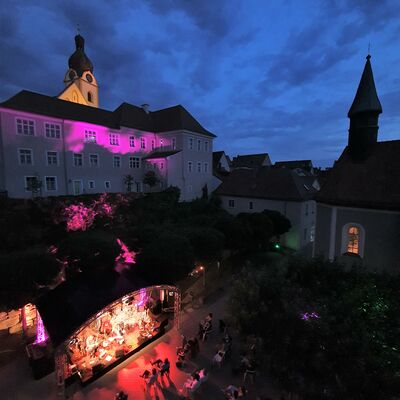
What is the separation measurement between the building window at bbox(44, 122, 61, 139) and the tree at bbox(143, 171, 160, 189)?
1202cm

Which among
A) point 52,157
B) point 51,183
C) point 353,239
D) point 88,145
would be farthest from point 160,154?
point 353,239

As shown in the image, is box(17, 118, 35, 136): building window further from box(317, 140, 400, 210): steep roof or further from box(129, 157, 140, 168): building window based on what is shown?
box(317, 140, 400, 210): steep roof

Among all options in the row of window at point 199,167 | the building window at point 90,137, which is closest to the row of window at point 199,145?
the row of window at point 199,167

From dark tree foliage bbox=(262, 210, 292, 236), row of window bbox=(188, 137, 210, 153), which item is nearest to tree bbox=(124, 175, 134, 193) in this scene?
row of window bbox=(188, 137, 210, 153)

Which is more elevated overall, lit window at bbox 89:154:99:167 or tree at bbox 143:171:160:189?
lit window at bbox 89:154:99:167

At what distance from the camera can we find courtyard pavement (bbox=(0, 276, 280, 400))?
9.51m

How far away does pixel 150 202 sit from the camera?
96.9 feet

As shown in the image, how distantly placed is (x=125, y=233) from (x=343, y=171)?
1892 centimetres

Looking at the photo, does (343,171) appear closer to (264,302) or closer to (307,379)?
(264,302)

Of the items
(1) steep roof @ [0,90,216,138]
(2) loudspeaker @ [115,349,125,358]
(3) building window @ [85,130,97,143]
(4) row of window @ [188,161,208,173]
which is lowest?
(2) loudspeaker @ [115,349,125,358]

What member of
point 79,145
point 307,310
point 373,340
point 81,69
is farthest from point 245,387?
point 81,69

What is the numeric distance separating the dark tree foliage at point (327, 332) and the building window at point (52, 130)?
26.4m

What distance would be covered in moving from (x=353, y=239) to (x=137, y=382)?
16064 mm

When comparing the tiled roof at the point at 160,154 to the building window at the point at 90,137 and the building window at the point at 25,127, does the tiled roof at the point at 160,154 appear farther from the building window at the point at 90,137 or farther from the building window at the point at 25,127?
the building window at the point at 25,127
